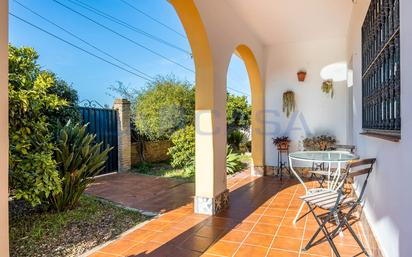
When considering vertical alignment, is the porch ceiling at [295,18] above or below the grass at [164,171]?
above

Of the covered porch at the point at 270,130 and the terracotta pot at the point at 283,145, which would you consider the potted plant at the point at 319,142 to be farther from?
the terracotta pot at the point at 283,145

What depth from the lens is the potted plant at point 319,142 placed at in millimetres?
5648

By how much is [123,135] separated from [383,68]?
20.4 feet

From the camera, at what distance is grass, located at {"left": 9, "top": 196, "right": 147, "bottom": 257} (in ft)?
8.39

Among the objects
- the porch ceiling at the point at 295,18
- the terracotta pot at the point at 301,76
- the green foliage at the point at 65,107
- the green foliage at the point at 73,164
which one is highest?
the porch ceiling at the point at 295,18

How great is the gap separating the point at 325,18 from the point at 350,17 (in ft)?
1.37

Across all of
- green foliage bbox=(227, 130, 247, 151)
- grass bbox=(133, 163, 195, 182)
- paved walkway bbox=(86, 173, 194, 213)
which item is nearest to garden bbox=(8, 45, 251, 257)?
paved walkway bbox=(86, 173, 194, 213)

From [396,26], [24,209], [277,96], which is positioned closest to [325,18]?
[277,96]

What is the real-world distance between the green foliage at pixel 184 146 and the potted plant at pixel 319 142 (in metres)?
2.69

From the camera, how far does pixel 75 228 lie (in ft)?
10.0

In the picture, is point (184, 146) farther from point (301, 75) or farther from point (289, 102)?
point (301, 75)

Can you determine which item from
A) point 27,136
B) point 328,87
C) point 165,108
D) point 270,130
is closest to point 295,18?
point 328,87

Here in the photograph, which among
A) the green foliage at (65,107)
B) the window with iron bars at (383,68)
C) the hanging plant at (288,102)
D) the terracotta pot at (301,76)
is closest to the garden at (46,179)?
the green foliage at (65,107)

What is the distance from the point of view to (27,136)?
9.53 feet
